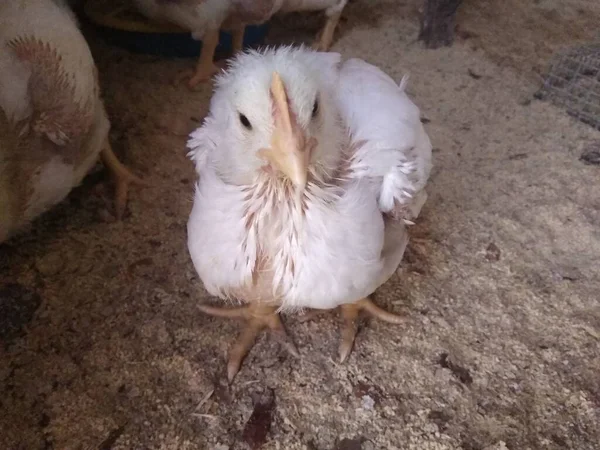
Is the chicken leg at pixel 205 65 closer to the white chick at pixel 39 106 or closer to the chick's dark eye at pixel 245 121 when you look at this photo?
the white chick at pixel 39 106

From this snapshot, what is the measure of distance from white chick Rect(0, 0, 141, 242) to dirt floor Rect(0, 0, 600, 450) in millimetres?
205

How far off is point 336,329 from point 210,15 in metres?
1.05

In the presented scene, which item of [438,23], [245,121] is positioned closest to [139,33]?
[438,23]

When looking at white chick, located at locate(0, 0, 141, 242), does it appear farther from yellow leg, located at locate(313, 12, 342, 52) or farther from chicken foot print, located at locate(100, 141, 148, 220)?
yellow leg, located at locate(313, 12, 342, 52)

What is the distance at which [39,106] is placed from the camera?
1234 mm

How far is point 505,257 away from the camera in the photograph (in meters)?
1.50

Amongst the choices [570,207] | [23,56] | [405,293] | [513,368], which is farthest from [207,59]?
[513,368]

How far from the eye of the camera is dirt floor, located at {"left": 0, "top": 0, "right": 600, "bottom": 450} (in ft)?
3.87

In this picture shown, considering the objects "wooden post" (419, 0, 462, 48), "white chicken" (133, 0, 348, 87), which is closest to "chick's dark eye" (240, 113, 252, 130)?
"white chicken" (133, 0, 348, 87)

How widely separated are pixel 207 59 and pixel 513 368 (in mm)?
1341

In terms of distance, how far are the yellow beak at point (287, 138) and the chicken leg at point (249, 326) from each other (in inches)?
18.3

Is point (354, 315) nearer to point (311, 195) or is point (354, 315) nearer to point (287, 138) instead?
point (311, 195)

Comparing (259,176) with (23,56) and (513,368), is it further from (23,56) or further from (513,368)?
(513,368)

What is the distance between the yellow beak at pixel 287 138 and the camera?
857mm
